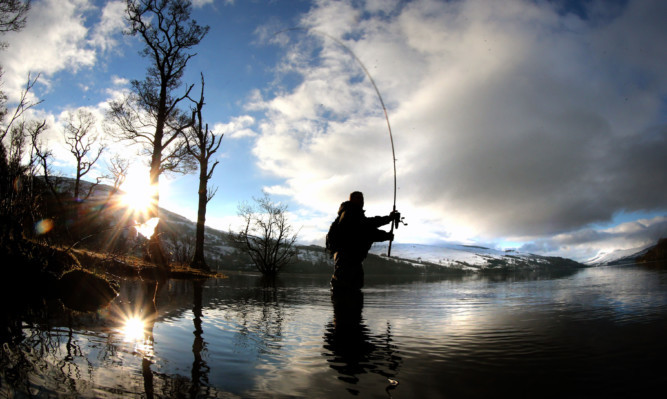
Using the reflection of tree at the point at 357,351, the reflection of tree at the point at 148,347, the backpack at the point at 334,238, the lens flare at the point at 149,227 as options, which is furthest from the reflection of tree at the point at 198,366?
the lens flare at the point at 149,227

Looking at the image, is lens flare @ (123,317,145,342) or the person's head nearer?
lens flare @ (123,317,145,342)

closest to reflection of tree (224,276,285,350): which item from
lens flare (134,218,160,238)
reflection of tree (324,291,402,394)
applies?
reflection of tree (324,291,402,394)

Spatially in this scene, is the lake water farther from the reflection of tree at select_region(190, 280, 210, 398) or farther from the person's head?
the person's head

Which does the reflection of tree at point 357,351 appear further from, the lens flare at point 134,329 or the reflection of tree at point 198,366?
the lens flare at point 134,329

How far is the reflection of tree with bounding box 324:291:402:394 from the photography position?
8.92ft

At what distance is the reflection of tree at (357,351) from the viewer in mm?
2719

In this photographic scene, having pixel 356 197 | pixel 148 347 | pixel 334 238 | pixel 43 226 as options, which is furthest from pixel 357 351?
pixel 43 226

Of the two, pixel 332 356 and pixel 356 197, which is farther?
pixel 356 197

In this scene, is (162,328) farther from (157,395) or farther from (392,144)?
(392,144)

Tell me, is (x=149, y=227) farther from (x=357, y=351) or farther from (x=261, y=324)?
(x=357, y=351)

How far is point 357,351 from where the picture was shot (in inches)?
134

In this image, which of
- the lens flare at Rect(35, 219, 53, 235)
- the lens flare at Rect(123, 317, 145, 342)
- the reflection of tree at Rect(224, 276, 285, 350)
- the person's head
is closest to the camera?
the lens flare at Rect(123, 317, 145, 342)

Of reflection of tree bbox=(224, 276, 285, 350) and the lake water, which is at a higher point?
the lake water

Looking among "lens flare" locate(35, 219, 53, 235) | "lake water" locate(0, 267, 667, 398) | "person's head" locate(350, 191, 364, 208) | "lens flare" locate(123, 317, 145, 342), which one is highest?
"person's head" locate(350, 191, 364, 208)
